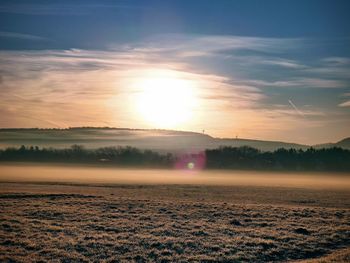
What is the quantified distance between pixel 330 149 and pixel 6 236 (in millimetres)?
111195

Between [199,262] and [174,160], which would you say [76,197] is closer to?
[199,262]

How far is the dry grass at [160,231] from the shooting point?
2275cm

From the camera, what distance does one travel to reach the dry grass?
74.6 ft

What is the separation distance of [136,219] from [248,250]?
35.7 ft

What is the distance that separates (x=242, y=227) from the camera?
99.0ft

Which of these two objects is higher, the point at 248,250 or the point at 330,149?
the point at 330,149

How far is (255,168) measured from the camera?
118875mm

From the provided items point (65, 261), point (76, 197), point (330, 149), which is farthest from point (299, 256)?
point (330, 149)

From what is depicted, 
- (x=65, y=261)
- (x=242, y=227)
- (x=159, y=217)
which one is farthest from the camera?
(x=159, y=217)

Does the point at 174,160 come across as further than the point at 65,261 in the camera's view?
Yes

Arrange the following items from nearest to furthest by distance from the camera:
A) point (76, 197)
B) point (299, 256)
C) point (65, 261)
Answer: point (65, 261) → point (299, 256) → point (76, 197)

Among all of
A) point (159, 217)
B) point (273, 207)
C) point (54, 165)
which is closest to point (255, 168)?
point (54, 165)

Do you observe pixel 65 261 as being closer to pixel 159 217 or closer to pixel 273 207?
pixel 159 217

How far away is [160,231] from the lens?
91.5ft
